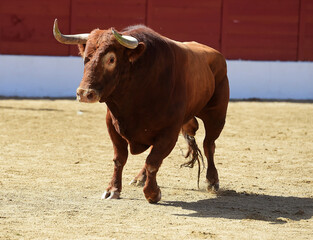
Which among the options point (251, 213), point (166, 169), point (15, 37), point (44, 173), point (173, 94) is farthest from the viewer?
point (15, 37)

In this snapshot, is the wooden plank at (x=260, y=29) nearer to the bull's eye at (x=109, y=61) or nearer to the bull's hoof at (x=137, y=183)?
the bull's hoof at (x=137, y=183)

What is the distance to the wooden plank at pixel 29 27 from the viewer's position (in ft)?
46.0

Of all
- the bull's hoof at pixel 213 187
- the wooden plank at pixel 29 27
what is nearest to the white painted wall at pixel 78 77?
the wooden plank at pixel 29 27

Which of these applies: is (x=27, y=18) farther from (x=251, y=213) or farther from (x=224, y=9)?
(x=251, y=213)

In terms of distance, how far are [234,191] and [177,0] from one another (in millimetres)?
9341

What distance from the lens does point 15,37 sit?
14031 mm

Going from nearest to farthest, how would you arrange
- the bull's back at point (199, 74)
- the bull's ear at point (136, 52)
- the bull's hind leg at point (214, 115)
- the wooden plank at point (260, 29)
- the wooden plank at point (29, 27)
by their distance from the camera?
the bull's ear at point (136, 52) < the bull's back at point (199, 74) < the bull's hind leg at point (214, 115) < the wooden plank at point (29, 27) < the wooden plank at point (260, 29)

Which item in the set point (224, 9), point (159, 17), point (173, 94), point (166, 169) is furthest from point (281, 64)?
point (173, 94)

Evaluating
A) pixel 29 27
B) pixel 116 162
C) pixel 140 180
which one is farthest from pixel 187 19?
pixel 116 162

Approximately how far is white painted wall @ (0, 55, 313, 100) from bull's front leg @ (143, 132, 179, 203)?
28.5 ft

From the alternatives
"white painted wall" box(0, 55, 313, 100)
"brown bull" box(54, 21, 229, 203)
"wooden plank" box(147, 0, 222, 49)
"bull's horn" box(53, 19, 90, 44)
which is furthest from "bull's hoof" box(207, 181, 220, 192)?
"wooden plank" box(147, 0, 222, 49)

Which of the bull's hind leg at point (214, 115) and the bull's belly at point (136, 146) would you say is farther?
the bull's hind leg at point (214, 115)

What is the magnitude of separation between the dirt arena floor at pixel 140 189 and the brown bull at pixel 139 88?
1.29 feet

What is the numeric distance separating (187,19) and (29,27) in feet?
10.6
